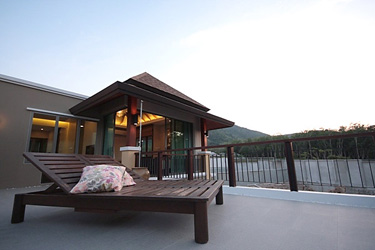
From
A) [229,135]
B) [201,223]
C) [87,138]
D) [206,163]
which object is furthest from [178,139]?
[229,135]

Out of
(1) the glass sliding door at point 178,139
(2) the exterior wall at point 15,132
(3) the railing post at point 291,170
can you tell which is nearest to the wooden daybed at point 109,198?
(3) the railing post at point 291,170

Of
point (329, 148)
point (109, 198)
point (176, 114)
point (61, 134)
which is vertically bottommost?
point (109, 198)

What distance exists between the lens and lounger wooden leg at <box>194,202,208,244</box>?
125 cm

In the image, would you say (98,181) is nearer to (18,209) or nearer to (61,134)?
(18,209)

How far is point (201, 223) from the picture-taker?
1251mm

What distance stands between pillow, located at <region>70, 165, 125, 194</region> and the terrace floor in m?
0.35

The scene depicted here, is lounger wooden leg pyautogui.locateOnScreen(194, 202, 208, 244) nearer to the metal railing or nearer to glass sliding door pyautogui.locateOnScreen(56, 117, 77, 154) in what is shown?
the metal railing

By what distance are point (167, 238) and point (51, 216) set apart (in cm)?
163

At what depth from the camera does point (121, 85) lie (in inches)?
159

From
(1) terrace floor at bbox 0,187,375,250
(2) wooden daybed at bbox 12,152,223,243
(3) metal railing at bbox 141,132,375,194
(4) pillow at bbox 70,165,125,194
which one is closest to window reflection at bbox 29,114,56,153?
(3) metal railing at bbox 141,132,375,194

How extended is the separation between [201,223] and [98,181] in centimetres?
118

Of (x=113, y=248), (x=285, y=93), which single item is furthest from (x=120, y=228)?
(x=285, y=93)

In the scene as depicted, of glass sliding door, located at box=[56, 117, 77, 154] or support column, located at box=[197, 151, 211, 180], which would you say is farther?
glass sliding door, located at box=[56, 117, 77, 154]

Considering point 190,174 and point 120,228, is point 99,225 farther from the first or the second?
point 190,174
